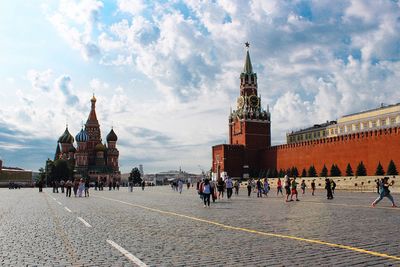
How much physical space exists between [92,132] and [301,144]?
171 feet

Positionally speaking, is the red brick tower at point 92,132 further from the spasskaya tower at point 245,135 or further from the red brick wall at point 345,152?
the red brick wall at point 345,152

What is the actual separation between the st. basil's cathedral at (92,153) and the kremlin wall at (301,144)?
27347mm

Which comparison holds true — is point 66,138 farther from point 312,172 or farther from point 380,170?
point 380,170

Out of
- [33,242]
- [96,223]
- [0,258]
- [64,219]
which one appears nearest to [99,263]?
[0,258]

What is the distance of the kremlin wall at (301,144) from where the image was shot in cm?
5455

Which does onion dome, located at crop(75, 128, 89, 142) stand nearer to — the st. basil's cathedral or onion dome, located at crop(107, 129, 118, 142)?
the st. basil's cathedral

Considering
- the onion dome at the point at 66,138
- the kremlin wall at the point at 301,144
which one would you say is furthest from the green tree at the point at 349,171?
the onion dome at the point at 66,138

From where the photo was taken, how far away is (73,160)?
338ft

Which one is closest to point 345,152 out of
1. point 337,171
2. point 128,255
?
point 337,171

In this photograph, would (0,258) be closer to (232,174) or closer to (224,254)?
(224,254)

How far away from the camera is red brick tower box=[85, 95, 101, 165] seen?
101438 mm

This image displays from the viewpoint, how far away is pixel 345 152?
2328 inches

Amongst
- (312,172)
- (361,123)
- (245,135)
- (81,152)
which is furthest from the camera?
(81,152)

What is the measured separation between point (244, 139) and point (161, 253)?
7765 cm
